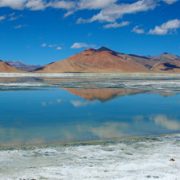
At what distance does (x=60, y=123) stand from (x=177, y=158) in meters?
6.18

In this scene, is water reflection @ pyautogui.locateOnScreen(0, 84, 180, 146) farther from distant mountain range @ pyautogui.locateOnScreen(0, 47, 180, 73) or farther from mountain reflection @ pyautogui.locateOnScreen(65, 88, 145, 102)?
distant mountain range @ pyautogui.locateOnScreen(0, 47, 180, 73)

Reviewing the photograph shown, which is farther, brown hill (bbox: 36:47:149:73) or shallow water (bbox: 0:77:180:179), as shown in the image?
brown hill (bbox: 36:47:149:73)

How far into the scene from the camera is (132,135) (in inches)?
472

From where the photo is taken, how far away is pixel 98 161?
8.45 meters

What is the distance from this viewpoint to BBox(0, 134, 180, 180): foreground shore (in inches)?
293

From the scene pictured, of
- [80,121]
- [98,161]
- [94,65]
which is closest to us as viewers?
[98,161]

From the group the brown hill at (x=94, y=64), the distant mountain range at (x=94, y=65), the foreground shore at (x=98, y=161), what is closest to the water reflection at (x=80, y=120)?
the foreground shore at (x=98, y=161)

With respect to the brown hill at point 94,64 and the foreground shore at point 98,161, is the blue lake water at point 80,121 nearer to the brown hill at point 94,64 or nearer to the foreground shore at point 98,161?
the foreground shore at point 98,161

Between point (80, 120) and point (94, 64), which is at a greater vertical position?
point (94, 64)

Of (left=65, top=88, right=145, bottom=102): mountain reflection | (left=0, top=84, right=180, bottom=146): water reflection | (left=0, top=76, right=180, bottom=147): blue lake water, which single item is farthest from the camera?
(left=65, top=88, right=145, bottom=102): mountain reflection

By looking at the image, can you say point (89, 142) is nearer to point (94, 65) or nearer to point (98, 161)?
point (98, 161)

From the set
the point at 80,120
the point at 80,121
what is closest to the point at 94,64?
the point at 80,120

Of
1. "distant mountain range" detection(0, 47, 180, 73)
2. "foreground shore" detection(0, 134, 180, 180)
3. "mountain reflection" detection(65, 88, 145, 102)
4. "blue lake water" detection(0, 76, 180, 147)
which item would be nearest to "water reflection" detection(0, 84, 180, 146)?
"blue lake water" detection(0, 76, 180, 147)

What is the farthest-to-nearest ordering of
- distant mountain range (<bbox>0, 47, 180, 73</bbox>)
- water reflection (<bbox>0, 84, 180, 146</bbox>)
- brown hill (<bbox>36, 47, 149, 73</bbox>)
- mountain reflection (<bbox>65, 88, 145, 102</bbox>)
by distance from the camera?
brown hill (<bbox>36, 47, 149, 73</bbox>)
distant mountain range (<bbox>0, 47, 180, 73</bbox>)
mountain reflection (<bbox>65, 88, 145, 102</bbox>)
water reflection (<bbox>0, 84, 180, 146</bbox>)
